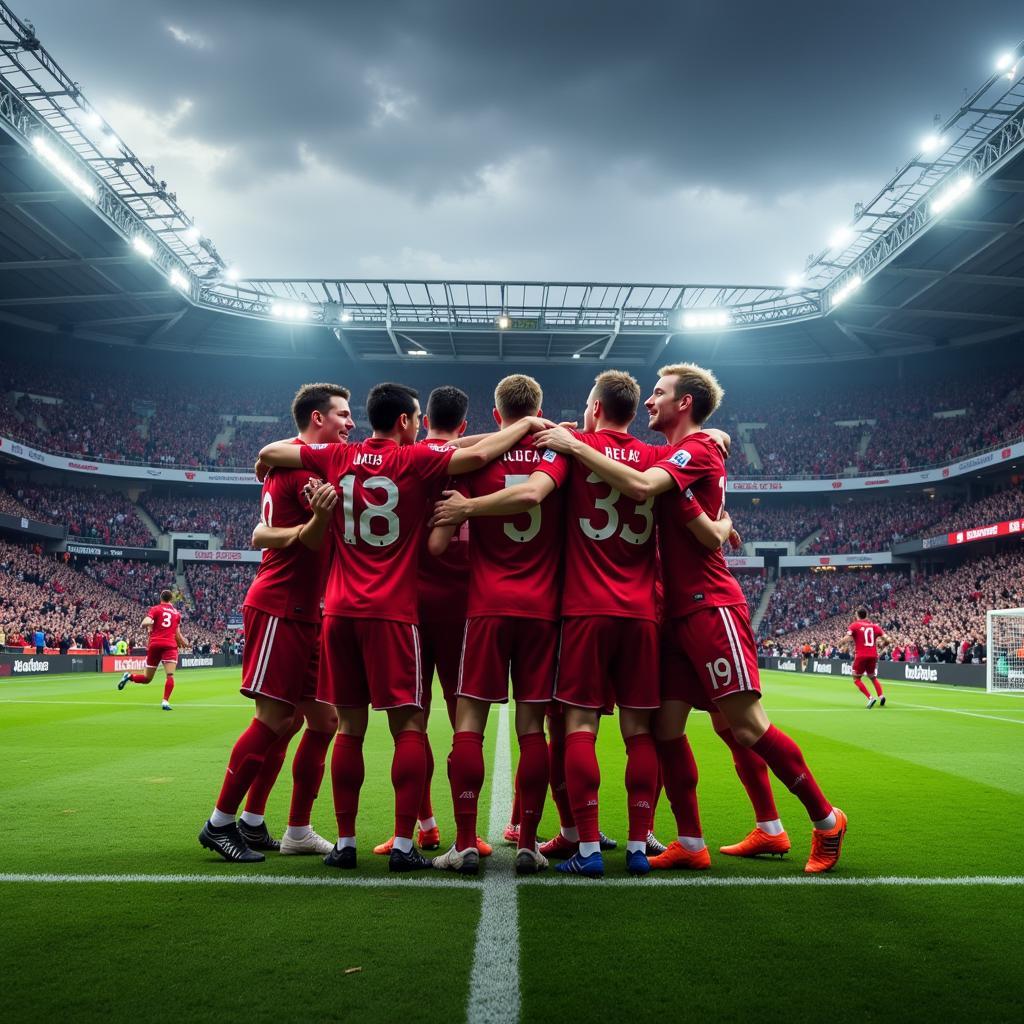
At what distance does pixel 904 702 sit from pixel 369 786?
14973mm

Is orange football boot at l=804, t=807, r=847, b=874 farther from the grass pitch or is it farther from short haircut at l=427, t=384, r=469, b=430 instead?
short haircut at l=427, t=384, r=469, b=430

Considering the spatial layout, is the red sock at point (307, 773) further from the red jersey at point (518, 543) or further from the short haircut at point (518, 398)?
the short haircut at point (518, 398)

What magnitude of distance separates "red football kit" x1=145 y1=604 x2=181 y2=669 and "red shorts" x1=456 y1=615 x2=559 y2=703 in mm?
11726

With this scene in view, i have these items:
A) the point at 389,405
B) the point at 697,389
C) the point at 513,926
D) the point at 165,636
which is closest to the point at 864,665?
the point at 165,636

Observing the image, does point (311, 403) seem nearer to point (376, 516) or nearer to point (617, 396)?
point (376, 516)

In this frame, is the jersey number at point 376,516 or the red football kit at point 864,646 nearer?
the jersey number at point 376,516

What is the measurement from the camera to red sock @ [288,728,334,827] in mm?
4723

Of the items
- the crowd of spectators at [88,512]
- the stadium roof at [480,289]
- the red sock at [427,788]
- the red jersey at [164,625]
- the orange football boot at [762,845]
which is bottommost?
the orange football boot at [762,845]

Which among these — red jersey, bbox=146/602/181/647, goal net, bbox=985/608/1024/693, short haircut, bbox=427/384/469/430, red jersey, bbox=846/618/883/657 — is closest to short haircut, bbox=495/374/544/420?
short haircut, bbox=427/384/469/430

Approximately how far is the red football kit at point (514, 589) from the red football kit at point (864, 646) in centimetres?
1447

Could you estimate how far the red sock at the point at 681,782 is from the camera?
4.45 m

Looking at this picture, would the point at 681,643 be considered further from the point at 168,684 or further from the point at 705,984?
the point at 168,684

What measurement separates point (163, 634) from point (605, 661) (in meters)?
12.4

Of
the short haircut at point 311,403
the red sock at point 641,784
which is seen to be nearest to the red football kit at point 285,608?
the short haircut at point 311,403
